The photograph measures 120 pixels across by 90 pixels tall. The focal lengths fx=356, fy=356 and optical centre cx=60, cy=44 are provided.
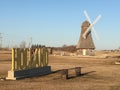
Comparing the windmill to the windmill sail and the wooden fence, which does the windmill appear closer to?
the windmill sail

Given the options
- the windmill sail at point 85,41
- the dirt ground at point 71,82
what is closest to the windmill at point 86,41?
the windmill sail at point 85,41

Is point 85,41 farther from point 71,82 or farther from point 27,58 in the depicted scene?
point 71,82

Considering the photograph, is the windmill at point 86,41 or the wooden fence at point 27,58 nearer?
the wooden fence at point 27,58

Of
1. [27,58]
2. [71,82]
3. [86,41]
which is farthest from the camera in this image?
[86,41]

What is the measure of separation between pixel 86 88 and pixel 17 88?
3877 mm

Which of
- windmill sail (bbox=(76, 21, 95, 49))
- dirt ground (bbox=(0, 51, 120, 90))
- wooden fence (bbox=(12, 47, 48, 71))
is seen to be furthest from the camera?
windmill sail (bbox=(76, 21, 95, 49))

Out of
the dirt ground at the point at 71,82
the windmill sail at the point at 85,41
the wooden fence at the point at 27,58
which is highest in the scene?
the windmill sail at the point at 85,41

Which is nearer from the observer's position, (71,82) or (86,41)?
(71,82)

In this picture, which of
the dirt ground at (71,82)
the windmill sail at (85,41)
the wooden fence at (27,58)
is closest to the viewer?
the dirt ground at (71,82)

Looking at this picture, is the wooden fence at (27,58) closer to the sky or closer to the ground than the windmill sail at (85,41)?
closer to the ground

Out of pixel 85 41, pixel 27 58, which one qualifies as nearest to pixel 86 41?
pixel 85 41

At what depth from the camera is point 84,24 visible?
88750 millimetres

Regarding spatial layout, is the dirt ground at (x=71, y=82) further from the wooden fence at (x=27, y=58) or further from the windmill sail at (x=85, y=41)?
the windmill sail at (x=85, y=41)

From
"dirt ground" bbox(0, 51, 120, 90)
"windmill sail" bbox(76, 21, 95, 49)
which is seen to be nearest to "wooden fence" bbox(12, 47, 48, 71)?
"dirt ground" bbox(0, 51, 120, 90)
